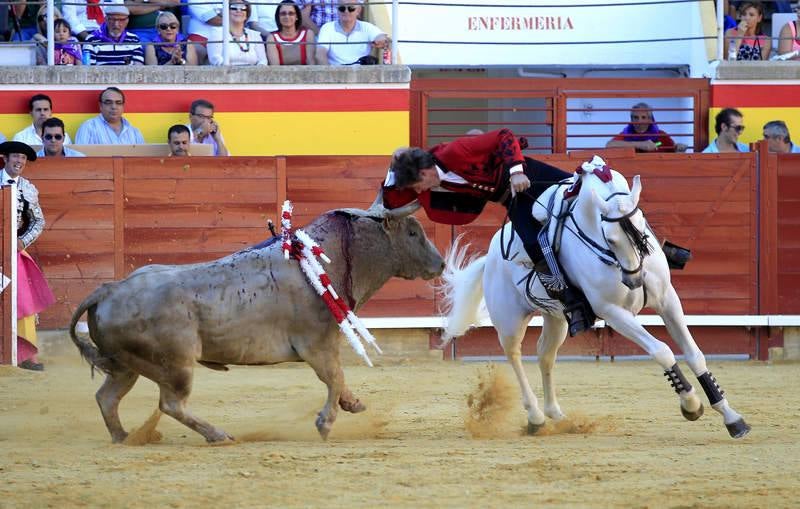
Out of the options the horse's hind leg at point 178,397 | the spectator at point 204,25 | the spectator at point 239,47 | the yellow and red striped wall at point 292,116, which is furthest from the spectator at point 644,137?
the horse's hind leg at point 178,397

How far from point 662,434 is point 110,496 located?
3103 mm

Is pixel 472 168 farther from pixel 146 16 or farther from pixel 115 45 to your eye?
pixel 146 16

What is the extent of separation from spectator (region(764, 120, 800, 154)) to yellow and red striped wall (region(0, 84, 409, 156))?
10.6 ft

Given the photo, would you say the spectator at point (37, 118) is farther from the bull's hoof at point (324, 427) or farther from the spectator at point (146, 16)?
the bull's hoof at point (324, 427)

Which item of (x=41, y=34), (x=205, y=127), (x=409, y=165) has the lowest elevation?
(x=409, y=165)

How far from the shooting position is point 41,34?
41.3 ft

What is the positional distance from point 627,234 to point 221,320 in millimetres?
2047

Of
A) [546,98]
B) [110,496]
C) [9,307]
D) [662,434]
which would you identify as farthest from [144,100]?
[110,496]

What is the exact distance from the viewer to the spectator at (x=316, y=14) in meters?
12.9

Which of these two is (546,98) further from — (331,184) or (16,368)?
(16,368)

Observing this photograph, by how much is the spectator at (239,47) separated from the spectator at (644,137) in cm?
334

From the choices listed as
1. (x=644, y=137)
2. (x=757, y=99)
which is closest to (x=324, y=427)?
(x=644, y=137)

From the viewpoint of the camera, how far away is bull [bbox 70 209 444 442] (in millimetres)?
6684

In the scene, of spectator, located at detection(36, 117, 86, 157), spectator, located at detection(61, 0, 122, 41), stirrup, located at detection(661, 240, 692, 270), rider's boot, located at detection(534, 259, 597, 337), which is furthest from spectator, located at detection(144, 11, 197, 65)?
stirrup, located at detection(661, 240, 692, 270)
